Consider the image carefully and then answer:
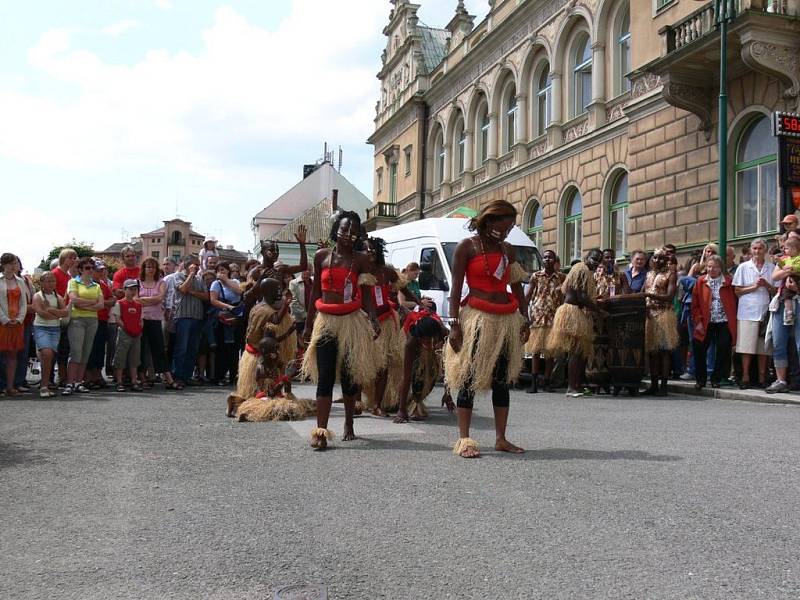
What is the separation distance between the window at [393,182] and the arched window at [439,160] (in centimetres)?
583

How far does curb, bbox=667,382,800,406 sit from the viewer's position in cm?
979

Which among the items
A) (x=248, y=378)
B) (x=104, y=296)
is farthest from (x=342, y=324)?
(x=104, y=296)

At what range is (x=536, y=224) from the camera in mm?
27500

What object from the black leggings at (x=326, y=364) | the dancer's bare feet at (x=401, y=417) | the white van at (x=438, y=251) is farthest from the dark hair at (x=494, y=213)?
the white van at (x=438, y=251)

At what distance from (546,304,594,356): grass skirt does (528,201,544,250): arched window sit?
16.1 m

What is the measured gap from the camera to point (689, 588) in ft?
10.1

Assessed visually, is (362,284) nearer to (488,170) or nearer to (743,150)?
(743,150)

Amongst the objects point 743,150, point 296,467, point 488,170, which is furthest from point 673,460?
point 488,170

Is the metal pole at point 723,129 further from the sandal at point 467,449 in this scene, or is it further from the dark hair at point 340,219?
the sandal at point 467,449

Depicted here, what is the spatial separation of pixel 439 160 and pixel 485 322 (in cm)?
3288

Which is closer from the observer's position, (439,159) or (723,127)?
(723,127)

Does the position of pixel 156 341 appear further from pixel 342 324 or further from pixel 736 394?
pixel 736 394

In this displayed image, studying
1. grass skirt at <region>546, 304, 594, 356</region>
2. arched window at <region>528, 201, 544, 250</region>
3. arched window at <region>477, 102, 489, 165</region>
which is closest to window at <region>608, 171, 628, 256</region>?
arched window at <region>528, 201, 544, 250</region>

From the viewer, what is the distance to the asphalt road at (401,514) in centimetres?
321
